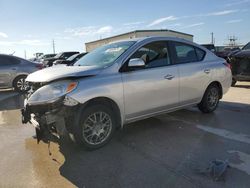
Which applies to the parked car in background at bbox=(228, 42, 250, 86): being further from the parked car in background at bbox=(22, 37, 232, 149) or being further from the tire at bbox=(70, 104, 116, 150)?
the tire at bbox=(70, 104, 116, 150)

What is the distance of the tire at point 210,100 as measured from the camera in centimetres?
647

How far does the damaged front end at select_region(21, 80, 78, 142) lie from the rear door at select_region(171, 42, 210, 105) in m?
2.33

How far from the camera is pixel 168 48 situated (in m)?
5.61

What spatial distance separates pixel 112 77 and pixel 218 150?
6.42ft

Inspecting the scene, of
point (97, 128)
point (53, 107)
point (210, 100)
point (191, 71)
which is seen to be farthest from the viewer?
point (210, 100)

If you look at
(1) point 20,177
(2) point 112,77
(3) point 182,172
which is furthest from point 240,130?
(1) point 20,177

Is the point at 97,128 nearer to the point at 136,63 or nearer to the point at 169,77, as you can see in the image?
the point at 136,63

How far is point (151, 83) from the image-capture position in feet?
16.7

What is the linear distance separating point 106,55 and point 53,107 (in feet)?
5.25

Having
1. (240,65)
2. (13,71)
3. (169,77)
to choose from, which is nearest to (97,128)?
(169,77)

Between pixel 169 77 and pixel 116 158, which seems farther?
pixel 169 77

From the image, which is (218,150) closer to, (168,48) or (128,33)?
(168,48)

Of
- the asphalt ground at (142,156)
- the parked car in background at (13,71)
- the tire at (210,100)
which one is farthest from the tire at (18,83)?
the tire at (210,100)

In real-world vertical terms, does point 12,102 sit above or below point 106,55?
below
